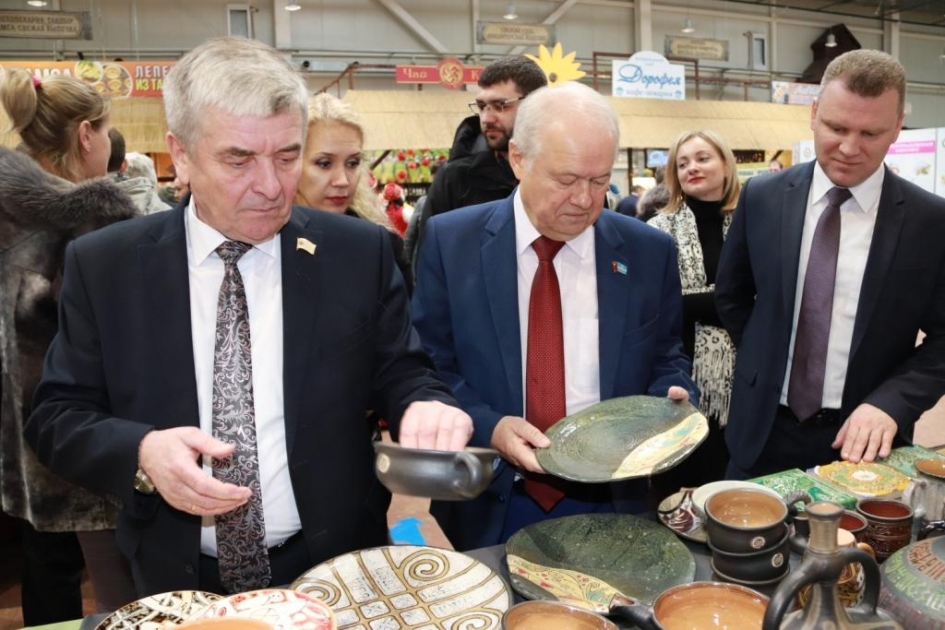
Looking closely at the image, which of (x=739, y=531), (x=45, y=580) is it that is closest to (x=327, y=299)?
(x=739, y=531)

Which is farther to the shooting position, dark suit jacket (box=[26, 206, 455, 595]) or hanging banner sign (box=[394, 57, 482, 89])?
hanging banner sign (box=[394, 57, 482, 89])

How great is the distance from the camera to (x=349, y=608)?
4.15 ft

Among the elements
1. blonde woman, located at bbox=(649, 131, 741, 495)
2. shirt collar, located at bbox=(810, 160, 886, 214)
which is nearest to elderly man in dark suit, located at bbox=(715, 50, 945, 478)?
shirt collar, located at bbox=(810, 160, 886, 214)

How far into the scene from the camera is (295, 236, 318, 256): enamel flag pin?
1.59 meters

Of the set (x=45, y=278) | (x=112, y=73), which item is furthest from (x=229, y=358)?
(x=112, y=73)

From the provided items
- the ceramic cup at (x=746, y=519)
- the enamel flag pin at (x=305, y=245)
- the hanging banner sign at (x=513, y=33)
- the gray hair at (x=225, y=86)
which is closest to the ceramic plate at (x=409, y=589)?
the ceramic cup at (x=746, y=519)

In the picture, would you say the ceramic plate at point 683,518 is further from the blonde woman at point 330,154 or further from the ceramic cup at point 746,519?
the blonde woman at point 330,154

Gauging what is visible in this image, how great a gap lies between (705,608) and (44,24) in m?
14.3

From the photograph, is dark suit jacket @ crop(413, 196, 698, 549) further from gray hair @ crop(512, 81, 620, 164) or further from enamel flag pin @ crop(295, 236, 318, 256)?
enamel flag pin @ crop(295, 236, 318, 256)

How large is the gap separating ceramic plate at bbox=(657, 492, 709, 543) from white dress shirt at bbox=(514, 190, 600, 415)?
1.31ft

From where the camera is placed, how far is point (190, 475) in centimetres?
119

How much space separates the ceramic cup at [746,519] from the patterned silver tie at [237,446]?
85 cm

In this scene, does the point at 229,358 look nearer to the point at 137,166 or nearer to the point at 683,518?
the point at 683,518

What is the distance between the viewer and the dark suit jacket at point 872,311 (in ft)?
7.08
